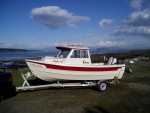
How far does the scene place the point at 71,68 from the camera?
36.1 ft

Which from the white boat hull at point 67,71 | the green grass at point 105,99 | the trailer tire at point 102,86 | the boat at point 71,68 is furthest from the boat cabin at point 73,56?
the green grass at point 105,99

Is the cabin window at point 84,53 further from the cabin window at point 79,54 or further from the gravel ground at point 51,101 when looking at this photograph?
the gravel ground at point 51,101

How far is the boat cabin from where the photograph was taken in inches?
443

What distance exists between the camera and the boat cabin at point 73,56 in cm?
1126

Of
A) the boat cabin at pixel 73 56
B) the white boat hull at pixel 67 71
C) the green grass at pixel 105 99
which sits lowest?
the green grass at pixel 105 99

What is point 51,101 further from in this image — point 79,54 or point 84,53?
point 84,53

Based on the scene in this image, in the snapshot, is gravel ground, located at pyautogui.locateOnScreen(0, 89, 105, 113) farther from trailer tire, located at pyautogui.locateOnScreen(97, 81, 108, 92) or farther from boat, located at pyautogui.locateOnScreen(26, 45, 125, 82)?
boat, located at pyautogui.locateOnScreen(26, 45, 125, 82)

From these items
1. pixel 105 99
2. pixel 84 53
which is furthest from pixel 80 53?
pixel 105 99

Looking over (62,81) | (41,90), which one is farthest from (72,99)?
(41,90)

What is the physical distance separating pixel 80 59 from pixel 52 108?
3973 mm

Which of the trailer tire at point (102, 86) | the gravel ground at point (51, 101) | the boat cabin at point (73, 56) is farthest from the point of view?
the trailer tire at point (102, 86)

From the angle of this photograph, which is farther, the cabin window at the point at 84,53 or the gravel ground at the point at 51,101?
the cabin window at the point at 84,53

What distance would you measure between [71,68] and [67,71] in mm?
278

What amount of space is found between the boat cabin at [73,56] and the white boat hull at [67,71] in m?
0.49
